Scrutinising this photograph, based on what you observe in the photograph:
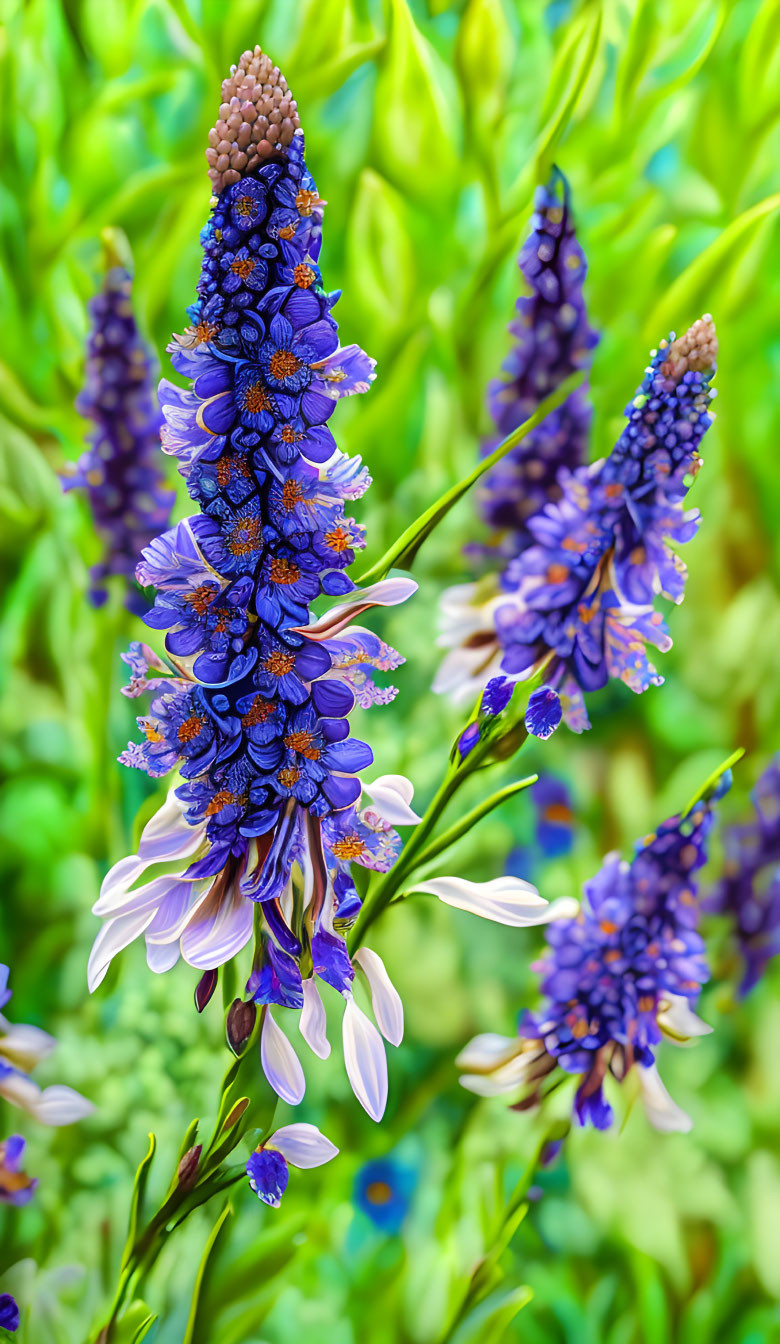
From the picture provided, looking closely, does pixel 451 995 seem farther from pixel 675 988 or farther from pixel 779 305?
pixel 779 305

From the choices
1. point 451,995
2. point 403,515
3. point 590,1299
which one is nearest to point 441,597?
point 403,515

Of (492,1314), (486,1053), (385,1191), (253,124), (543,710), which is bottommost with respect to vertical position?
(492,1314)

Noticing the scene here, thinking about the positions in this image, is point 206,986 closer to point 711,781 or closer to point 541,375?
point 711,781

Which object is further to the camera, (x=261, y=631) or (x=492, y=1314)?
(x=492, y=1314)

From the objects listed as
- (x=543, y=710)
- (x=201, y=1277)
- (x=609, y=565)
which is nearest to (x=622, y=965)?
(x=543, y=710)

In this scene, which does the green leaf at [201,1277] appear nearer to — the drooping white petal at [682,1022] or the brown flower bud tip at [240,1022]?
the brown flower bud tip at [240,1022]

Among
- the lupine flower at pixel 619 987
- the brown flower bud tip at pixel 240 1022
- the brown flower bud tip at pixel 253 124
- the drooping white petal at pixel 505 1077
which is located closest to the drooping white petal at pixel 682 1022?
the lupine flower at pixel 619 987
